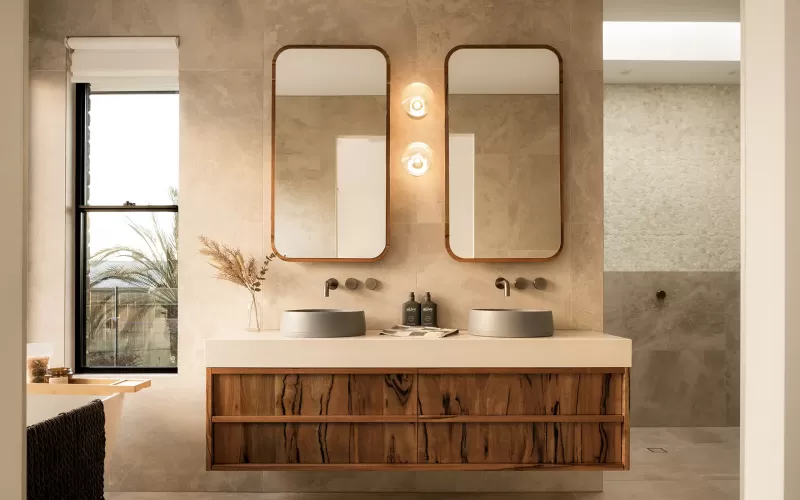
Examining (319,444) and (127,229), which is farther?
(127,229)

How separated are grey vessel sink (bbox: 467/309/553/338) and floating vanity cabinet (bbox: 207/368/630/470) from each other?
17 centimetres

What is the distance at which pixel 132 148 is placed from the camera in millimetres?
3369

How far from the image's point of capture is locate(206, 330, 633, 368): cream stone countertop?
263cm

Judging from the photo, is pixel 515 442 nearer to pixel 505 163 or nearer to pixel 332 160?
pixel 505 163

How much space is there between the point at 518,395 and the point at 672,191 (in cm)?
279

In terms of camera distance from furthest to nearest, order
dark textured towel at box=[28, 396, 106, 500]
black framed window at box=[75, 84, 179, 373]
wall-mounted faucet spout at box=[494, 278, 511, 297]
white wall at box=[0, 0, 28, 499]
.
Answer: black framed window at box=[75, 84, 179, 373], wall-mounted faucet spout at box=[494, 278, 511, 297], dark textured towel at box=[28, 396, 106, 500], white wall at box=[0, 0, 28, 499]

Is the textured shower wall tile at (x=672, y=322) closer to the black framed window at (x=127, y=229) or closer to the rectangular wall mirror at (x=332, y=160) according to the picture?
the rectangular wall mirror at (x=332, y=160)

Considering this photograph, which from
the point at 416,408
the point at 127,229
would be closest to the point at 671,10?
the point at 416,408

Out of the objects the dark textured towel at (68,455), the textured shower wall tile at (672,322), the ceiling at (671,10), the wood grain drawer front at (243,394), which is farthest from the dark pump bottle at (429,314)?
the textured shower wall tile at (672,322)

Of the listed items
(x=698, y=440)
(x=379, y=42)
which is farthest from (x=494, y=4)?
(x=698, y=440)

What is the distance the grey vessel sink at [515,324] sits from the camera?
8.86ft

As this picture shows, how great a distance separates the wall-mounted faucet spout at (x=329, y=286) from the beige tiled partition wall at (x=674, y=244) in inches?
97.4

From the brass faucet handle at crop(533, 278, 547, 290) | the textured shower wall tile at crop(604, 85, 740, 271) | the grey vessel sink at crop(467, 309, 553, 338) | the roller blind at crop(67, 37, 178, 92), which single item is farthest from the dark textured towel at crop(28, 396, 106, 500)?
the textured shower wall tile at crop(604, 85, 740, 271)

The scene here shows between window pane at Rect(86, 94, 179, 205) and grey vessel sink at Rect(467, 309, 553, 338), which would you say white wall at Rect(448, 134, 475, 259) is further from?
window pane at Rect(86, 94, 179, 205)
